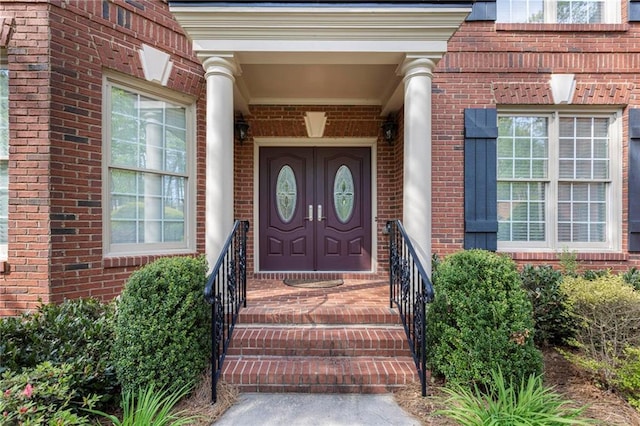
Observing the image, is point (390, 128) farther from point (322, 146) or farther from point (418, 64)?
point (418, 64)

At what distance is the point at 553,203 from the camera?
13.9ft

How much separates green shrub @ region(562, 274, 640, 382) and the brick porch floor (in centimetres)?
149

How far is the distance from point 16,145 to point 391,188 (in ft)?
14.4

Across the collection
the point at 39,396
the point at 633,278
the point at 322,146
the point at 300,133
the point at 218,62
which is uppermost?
the point at 218,62

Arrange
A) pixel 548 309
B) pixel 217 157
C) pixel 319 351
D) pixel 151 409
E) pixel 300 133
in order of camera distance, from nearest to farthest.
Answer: pixel 151 409, pixel 319 351, pixel 217 157, pixel 548 309, pixel 300 133

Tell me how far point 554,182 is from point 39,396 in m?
5.42

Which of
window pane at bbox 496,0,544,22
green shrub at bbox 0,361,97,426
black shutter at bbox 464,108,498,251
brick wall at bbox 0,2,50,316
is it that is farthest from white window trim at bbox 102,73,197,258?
window pane at bbox 496,0,544,22

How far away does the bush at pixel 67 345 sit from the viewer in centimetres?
215

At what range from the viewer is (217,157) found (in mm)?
3143

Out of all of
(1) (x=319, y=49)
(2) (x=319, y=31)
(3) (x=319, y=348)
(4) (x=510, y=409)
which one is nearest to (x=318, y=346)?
(3) (x=319, y=348)

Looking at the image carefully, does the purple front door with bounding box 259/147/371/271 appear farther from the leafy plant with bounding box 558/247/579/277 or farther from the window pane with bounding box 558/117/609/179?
the window pane with bounding box 558/117/609/179

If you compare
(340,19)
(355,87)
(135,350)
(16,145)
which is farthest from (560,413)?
(16,145)

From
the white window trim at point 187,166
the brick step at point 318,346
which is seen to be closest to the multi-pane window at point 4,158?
the white window trim at point 187,166

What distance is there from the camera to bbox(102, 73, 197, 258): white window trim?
342 cm
